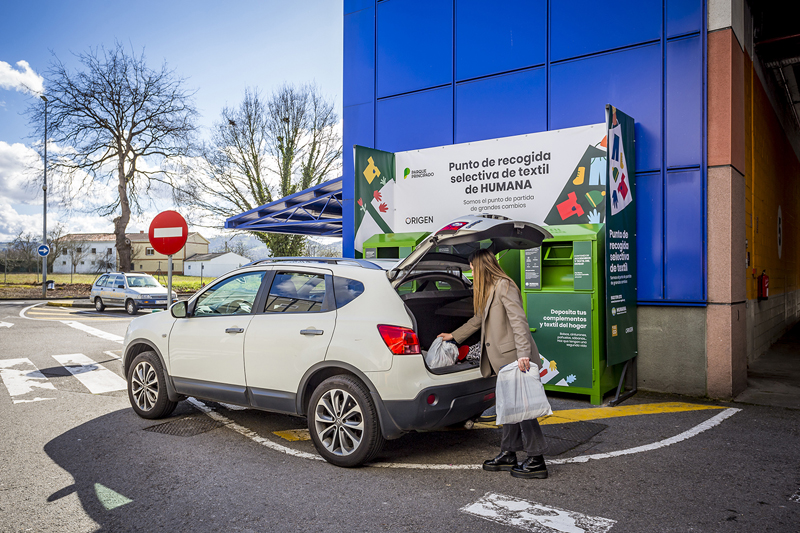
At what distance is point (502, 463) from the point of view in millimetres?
4301

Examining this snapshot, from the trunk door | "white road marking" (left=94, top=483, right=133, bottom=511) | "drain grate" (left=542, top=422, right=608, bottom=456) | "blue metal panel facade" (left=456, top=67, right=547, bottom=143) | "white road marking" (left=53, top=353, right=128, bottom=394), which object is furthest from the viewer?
"blue metal panel facade" (left=456, top=67, right=547, bottom=143)

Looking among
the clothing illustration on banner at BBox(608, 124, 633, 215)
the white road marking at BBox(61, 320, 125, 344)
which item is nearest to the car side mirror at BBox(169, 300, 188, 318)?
the clothing illustration on banner at BBox(608, 124, 633, 215)

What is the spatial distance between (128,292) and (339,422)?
17.7 m

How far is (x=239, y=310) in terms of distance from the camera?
527cm

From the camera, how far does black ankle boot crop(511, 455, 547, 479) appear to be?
4117 mm

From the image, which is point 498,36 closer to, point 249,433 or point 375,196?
point 375,196

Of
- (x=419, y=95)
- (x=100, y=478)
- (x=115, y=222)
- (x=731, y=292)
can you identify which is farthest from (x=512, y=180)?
(x=115, y=222)

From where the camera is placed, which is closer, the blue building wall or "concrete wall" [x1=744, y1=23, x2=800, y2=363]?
the blue building wall

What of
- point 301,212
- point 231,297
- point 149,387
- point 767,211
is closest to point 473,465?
point 231,297

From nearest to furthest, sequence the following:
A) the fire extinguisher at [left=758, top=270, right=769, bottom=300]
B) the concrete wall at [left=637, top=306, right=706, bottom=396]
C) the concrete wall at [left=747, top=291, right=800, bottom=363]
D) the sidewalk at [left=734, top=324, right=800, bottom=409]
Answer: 1. the sidewalk at [left=734, top=324, right=800, bottom=409]
2. the concrete wall at [left=637, top=306, right=706, bottom=396]
3. the concrete wall at [left=747, top=291, right=800, bottom=363]
4. the fire extinguisher at [left=758, top=270, right=769, bottom=300]

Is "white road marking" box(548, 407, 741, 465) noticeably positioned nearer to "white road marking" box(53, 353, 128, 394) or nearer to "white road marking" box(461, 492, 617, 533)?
"white road marking" box(461, 492, 617, 533)

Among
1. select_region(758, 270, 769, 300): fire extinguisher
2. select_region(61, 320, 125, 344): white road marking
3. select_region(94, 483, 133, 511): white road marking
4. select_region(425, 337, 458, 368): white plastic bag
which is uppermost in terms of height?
select_region(758, 270, 769, 300): fire extinguisher

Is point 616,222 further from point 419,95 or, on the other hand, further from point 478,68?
point 419,95

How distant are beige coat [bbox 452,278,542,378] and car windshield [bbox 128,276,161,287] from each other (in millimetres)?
18554
